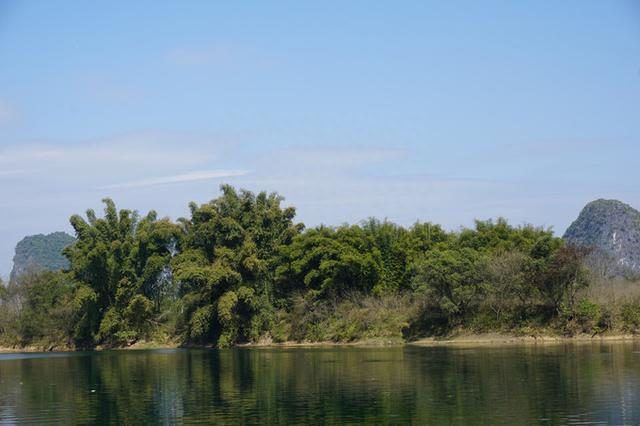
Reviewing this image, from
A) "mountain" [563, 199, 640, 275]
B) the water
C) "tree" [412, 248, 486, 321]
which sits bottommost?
the water

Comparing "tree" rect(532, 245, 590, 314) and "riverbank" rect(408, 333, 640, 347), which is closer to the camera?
"riverbank" rect(408, 333, 640, 347)

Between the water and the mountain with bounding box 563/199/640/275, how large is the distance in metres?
97.9

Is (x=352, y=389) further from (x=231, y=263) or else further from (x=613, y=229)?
(x=613, y=229)

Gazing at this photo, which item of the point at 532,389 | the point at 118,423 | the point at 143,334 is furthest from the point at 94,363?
the point at 532,389

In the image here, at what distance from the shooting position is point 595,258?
68562 mm

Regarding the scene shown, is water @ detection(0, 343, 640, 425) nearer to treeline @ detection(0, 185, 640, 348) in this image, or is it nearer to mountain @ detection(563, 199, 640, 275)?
treeline @ detection(0, 185, 640, 348)

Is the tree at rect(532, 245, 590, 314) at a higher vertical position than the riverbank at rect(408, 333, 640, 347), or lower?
higher

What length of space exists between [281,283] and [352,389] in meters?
42.3

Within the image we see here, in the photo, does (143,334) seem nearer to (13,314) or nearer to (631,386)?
(13,314)

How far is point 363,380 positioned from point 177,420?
460 inches

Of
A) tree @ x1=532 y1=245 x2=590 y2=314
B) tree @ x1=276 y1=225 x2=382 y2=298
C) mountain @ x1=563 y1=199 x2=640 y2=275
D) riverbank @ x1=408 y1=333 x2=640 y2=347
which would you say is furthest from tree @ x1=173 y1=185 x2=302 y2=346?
mountain @ x1=563 y1=199 x2=640 y2=275

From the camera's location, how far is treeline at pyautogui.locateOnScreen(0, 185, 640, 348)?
202 feet

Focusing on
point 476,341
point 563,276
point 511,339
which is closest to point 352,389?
point 476,341

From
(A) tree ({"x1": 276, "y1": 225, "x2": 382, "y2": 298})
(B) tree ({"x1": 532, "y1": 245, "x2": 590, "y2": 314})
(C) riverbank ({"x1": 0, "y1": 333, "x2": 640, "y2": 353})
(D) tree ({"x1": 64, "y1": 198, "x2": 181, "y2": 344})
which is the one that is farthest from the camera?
(D) tree ({"x1": 64, "y1": 198, "x2": 181, "y2": 344})
